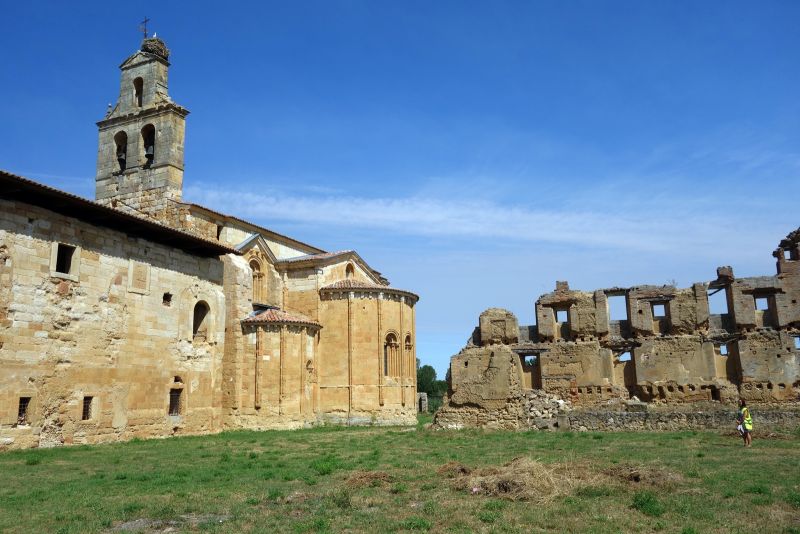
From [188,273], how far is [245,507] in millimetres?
15923

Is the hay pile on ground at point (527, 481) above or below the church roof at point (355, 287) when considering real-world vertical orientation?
below

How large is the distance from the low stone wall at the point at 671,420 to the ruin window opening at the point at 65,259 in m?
14.7

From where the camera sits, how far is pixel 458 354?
780 inches

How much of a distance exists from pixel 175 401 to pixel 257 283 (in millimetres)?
8148

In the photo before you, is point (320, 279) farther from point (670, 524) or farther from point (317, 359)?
point (670, 524)

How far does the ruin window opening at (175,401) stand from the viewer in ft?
72.6

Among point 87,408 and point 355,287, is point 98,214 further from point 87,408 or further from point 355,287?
point 355,287

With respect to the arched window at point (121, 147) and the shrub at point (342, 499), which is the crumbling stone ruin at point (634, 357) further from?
the arched window at point (121, 147)

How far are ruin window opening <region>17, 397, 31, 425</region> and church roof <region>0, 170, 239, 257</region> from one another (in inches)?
203

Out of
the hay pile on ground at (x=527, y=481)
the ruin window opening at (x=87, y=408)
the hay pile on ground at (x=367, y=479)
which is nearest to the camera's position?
the hay pile on ground at (x=527, y=481)

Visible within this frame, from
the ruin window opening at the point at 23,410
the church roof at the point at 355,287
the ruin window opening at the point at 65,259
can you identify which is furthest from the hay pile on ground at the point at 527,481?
the church roof at the point at 355,287

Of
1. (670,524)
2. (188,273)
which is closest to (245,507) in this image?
(670,524)

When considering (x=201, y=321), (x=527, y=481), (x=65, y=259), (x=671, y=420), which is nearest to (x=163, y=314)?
(x=201, y=321)

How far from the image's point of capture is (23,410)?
17125mm
